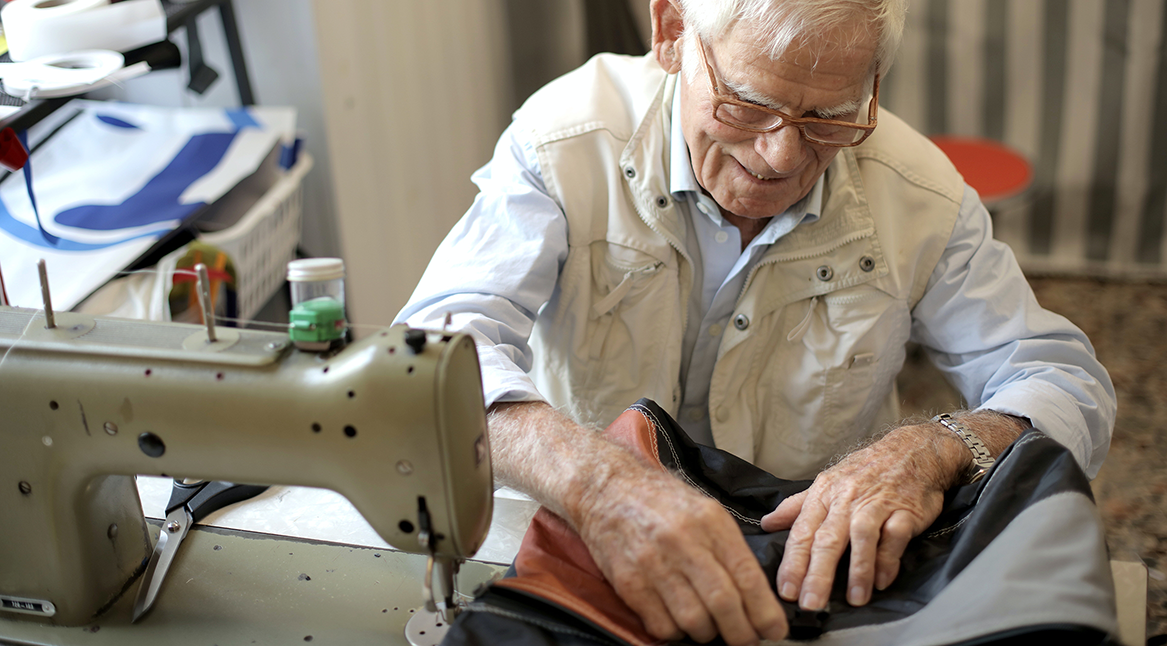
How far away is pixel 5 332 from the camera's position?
31.8 inches

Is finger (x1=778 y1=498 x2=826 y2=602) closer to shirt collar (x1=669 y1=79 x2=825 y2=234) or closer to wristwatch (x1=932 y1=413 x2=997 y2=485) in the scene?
wristwatch (x1=932 y1=413 x2=997 y2=485)

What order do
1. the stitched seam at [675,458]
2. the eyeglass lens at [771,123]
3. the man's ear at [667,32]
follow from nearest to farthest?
1. the stitched seam at [675,458]
2. the eyeglass lens at [771,123]
3. the man's ear at [667,32]

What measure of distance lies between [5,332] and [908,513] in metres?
0.86

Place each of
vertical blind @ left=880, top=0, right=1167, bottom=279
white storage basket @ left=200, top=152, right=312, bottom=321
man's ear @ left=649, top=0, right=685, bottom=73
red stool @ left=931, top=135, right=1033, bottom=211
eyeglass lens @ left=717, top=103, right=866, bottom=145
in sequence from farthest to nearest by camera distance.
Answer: vertical blind @ left=880, top=0, right=1167, bottom=279 → red stool @ left=931, top=135, right=1033, bottom=211 → white storage basket @ left=200, top=152, right=312, bottom=321 → man's ear @ left=649, top=0, right=685, bottom=73 → eyeglass lens @ left=717, top=103, right=866, bottom=145

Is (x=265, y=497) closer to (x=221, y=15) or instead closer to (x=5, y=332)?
(x=5, y=332)

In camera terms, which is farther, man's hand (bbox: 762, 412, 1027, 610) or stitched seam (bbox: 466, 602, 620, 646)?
man's hand (bbox: 762, 412, 1027, 610)

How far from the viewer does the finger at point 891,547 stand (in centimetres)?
85

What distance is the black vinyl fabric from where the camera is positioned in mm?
726

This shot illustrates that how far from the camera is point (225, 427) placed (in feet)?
2.52

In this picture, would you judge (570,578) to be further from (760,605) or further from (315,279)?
(315,279)

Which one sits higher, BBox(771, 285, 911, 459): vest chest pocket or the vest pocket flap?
the vest pocket flap

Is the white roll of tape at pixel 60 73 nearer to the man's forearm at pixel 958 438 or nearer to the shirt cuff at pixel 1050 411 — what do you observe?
the man's forearm at pixel 958 438

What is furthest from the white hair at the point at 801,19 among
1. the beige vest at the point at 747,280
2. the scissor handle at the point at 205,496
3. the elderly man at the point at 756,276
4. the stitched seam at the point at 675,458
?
the scissor handle at the point at 205,496

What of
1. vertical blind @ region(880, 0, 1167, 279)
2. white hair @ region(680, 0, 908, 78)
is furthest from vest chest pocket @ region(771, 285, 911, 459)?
vertical blind @ region(880, 0, 1167, 279)
